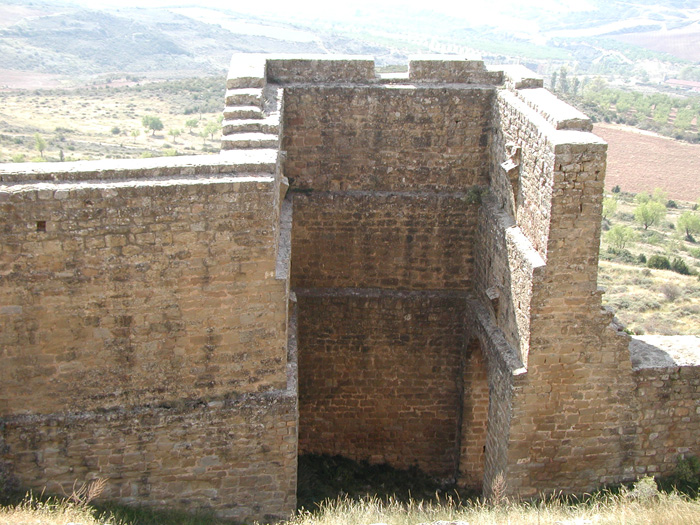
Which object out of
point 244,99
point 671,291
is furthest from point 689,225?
point 244,99

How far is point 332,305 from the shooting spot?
10055 millimetres

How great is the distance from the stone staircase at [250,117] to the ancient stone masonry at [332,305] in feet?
0.11

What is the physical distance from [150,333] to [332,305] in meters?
3.43

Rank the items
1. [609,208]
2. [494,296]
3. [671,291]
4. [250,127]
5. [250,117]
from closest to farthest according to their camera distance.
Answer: [250,127] < [250,117] < [494,296] < [671,291] < [609,208]

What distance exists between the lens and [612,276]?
73.8ft

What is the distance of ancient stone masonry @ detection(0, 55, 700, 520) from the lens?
22.1ft

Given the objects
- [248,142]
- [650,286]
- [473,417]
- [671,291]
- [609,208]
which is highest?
[248,142]

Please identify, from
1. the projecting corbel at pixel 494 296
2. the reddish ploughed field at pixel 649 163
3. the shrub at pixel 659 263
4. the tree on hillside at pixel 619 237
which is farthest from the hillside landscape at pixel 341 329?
the reddish ploughed field at pixel 649 163

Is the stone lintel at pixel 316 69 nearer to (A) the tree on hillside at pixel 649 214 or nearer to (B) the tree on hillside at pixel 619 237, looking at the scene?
(B) the tree on hillside at pixel 619 237

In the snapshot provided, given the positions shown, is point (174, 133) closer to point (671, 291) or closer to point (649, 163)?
point (649, 163)

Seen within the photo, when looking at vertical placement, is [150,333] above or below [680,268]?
above

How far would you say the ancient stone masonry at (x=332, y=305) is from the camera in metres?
6.75

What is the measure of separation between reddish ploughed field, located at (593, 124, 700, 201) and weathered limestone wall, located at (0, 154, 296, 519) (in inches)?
1707

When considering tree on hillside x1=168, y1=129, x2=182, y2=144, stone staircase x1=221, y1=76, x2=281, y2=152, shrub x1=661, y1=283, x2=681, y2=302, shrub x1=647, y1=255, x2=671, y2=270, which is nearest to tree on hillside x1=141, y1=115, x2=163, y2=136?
tree on hillside x1=168, y1=129, x2=182, y2=144
